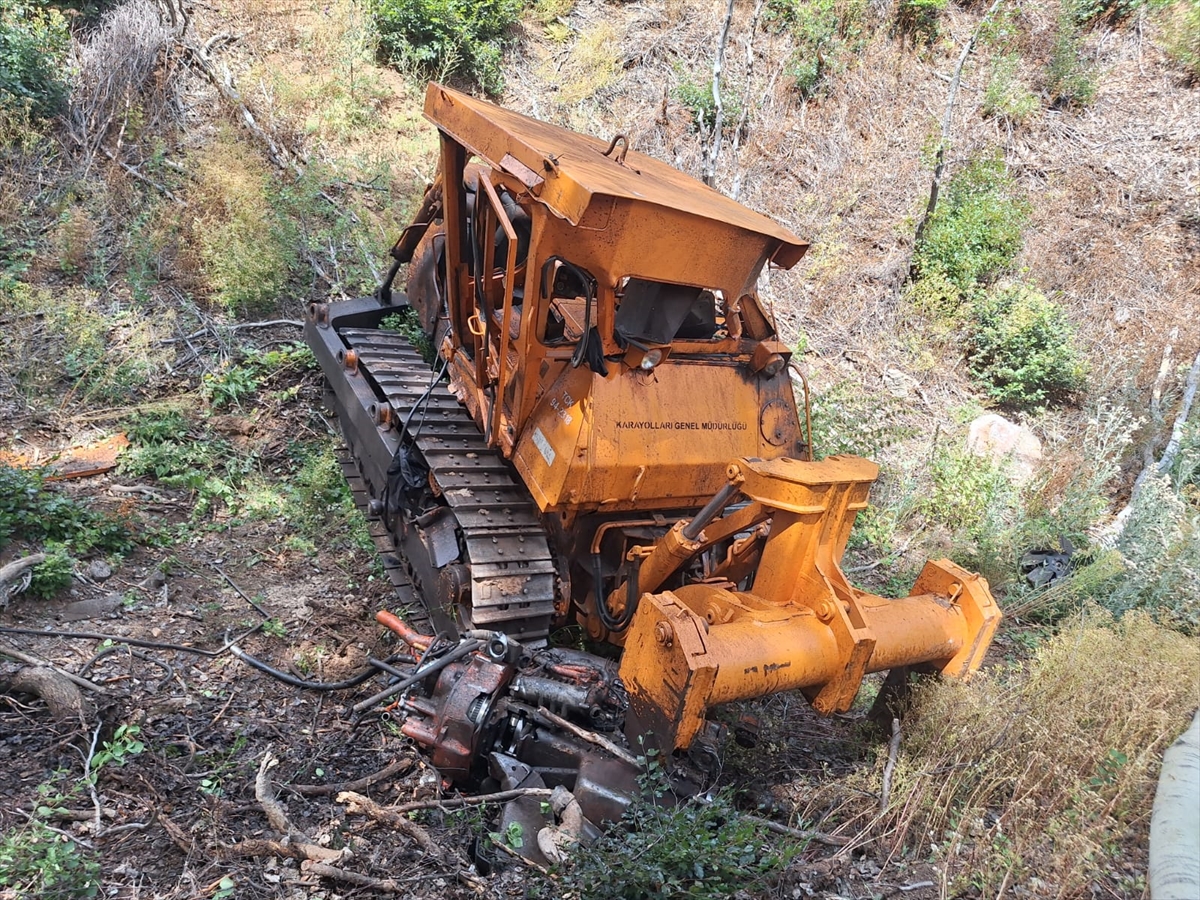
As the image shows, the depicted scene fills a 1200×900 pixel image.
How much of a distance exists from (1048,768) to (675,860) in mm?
1603

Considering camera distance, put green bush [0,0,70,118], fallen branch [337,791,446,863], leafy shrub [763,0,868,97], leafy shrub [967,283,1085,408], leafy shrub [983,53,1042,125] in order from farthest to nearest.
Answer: leafy shrub [763,0,868,97] < leafy shrub [983,53,1042,125] < leafy shrub [967,283,1085,408] < green bush [0,0,70,118] < fallen branch [337,791,446,863]

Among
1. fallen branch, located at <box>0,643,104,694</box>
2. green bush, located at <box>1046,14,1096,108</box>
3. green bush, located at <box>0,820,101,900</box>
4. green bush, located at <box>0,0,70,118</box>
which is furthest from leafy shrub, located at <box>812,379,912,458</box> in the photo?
green bush, located at <box>0,0,70,118</box>

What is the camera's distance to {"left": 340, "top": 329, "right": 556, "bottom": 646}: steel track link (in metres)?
3.87

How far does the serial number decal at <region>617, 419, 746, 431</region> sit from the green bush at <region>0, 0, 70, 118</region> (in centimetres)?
861

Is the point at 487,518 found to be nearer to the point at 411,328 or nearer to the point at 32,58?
the point at 411,328

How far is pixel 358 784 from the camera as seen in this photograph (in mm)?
3287

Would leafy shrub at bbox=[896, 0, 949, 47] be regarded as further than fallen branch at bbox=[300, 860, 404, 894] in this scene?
Yes

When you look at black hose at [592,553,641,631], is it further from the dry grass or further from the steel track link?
the dry grass

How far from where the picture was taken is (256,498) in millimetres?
5605

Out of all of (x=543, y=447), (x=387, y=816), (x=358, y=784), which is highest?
(x=543, y=447)

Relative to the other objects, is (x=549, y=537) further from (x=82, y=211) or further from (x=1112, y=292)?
(x=1112, y=292)

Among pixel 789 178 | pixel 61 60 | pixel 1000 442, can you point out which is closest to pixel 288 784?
pixel 1000 442

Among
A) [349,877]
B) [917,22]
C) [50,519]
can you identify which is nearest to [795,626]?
[349,877]

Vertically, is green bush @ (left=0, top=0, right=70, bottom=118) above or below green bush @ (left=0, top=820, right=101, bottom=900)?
above
